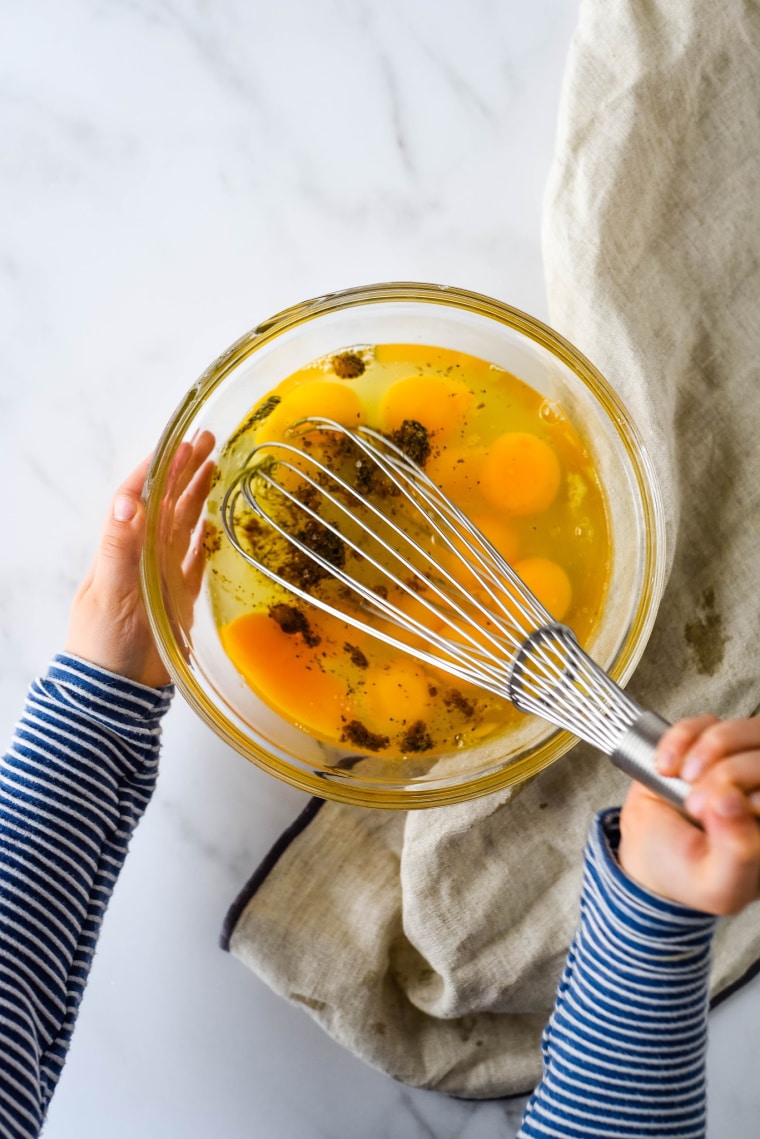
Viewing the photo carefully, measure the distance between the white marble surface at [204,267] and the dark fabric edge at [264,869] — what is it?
30 millimetres

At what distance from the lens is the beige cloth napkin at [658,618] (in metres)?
0.97

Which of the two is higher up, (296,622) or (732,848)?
(732,848)

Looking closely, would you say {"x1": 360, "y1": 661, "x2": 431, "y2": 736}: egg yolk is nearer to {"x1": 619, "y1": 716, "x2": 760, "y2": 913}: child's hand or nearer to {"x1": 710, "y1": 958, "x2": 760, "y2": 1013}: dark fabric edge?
{"x1": 619, "y1": 716, "x2": 760, "y2": 913}: child's hand

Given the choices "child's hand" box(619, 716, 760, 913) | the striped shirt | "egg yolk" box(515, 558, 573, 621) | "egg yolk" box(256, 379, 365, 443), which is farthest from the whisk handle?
"egg yolk" box(256, 379, 365, 443)

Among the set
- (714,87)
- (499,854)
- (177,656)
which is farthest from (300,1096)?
(714,87)

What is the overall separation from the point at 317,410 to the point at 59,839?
0.51 metres

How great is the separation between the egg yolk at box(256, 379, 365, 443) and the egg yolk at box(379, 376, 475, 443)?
3 cm

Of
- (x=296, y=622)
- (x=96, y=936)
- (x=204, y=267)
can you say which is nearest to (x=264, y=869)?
(x=96, y=936)

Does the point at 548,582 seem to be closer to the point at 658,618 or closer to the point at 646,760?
the point at 658,618

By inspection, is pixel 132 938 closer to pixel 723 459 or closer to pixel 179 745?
pixel 179 745

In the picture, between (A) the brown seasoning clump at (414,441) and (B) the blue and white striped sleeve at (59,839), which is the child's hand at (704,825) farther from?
(B) the blue and white striped sleeve at (59,839)

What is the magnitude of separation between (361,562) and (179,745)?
323 millimetres

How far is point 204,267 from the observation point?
109cm

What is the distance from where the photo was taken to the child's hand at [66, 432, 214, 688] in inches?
38.8
